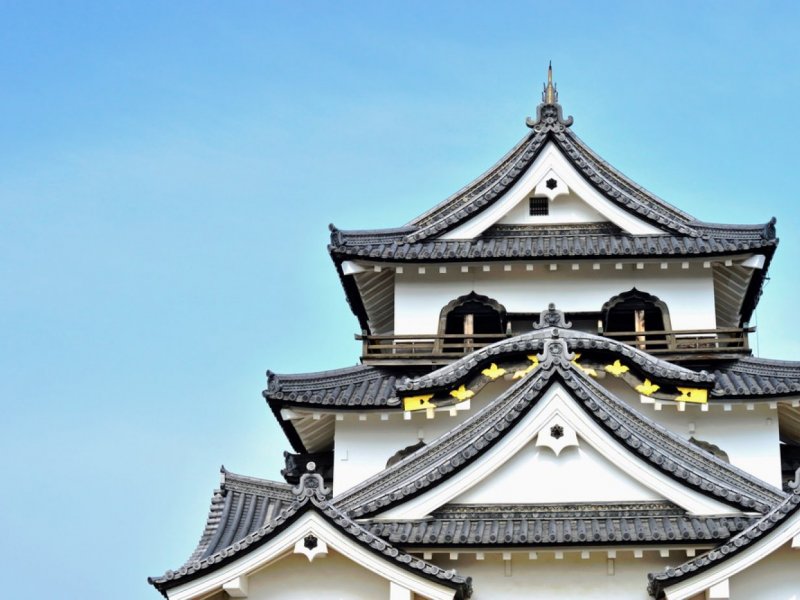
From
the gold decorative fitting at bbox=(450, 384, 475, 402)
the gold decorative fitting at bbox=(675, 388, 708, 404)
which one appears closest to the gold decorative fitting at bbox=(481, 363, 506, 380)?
the gold decorative fitting at bbox=(450, 384, 475, 402)

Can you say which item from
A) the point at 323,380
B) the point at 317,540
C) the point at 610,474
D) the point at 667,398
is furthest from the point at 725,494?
the point at 323,380

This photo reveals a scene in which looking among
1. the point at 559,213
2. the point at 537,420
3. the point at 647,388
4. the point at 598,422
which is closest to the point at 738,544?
the point at 598,422

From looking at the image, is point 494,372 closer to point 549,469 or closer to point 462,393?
point 462,393

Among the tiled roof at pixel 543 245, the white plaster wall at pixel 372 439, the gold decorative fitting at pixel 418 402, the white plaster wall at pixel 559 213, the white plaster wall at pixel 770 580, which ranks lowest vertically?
the white plaster wall at pixel 770 580

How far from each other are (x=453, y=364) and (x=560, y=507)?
436 centimetres

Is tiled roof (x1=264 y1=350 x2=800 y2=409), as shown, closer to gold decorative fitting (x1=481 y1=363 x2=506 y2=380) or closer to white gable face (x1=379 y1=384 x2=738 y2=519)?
gold decorative fitting (x1=481 y1=363 x2=506 y2=380)

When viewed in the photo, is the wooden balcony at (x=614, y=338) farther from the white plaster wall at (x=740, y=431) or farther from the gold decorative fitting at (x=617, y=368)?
the gold decorative fitting at (x=617, y=368)

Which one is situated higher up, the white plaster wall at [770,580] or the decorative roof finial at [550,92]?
the decorative roof finial at [550,92]

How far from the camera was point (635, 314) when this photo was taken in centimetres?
2519

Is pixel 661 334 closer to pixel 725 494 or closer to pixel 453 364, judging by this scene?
pixel 453 364

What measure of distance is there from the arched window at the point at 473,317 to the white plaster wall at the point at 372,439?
7.76ft

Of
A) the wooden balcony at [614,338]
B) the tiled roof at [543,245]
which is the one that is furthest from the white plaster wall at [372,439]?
the tiled roof at [543,245]

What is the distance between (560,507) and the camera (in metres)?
18.7

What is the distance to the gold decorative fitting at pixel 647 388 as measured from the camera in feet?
70.9
